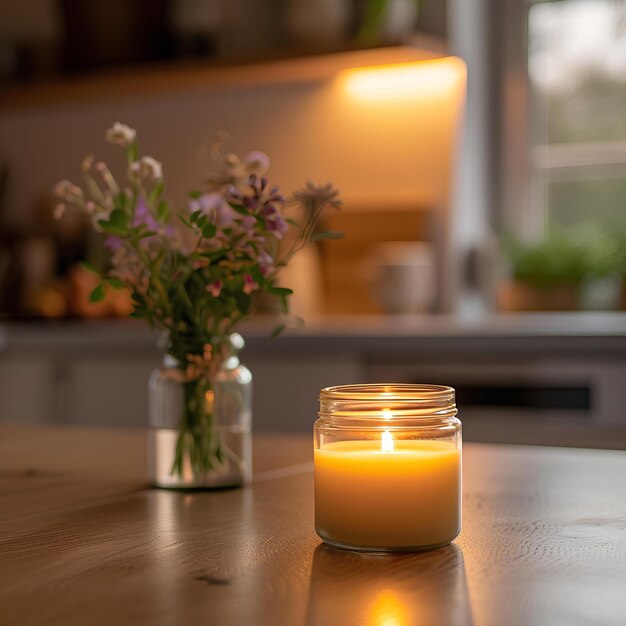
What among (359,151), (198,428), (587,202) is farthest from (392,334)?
(198,428)

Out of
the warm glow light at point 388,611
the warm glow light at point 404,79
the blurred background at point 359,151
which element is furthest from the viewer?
the warm glow light at point 404,79

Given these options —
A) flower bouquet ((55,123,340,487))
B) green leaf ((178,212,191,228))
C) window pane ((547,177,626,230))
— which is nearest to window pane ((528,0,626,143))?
window pane ((547,177,626,230))

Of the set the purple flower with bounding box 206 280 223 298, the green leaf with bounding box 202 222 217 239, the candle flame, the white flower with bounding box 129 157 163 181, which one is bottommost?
the candle flame

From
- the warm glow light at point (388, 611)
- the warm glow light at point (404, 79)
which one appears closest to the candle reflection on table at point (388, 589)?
the warm glow light at point (388, 611)

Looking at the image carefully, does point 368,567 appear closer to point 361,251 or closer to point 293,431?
point 293,431

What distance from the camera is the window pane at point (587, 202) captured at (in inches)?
127

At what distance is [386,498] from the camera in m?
0.79

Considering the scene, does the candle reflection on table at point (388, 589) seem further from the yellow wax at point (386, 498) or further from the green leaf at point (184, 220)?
the green leaf at point (184, 220)

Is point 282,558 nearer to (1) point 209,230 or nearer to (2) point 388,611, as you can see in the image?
(2) point 388,611

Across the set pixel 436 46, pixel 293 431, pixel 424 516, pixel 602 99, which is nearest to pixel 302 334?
pixel 293 431

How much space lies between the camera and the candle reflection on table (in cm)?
61

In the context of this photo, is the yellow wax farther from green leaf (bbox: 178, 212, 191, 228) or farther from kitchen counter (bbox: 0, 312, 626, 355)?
kitchen counter (bbox: 0, 312, 626, 355)

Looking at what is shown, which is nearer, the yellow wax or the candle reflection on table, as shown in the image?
the candle reflection on table

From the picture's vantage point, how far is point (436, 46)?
9.79 feet
